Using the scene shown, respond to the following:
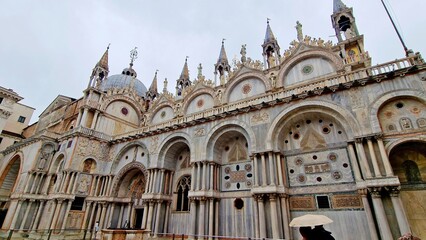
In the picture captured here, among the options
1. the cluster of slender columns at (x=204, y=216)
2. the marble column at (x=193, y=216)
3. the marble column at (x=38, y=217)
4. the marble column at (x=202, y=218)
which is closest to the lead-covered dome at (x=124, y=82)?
the marble column at (x=38, y=217)

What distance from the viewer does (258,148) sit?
1311cm

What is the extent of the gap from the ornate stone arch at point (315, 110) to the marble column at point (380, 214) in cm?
276

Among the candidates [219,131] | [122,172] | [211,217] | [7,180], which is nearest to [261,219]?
[211,217]

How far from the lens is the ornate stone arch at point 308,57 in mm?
14893

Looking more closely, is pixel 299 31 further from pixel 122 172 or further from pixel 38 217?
pixel 38 217

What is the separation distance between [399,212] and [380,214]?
2.12 feet

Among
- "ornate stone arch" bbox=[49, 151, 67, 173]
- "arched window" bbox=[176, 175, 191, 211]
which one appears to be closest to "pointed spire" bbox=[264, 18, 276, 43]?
"arched window" bbox=[176, 175, 191, 211]

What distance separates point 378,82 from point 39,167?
26390 mm

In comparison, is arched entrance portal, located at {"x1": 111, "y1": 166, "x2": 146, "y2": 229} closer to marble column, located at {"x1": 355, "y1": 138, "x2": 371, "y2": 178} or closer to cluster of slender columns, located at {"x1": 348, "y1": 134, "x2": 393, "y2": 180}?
cluster of slender columns, located at {"x1": 348, "y1": 134, "x2": 393, "y2": 180}

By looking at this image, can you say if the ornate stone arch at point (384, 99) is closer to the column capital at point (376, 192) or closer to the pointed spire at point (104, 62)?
the column capital at point (376, 192)

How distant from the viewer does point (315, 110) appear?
12.5 metres

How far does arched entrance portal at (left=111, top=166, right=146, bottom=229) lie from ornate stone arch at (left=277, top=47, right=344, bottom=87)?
542 inches

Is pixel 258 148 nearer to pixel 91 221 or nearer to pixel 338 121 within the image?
pixel 338 121

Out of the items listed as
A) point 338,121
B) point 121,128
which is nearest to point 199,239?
point 338,121
